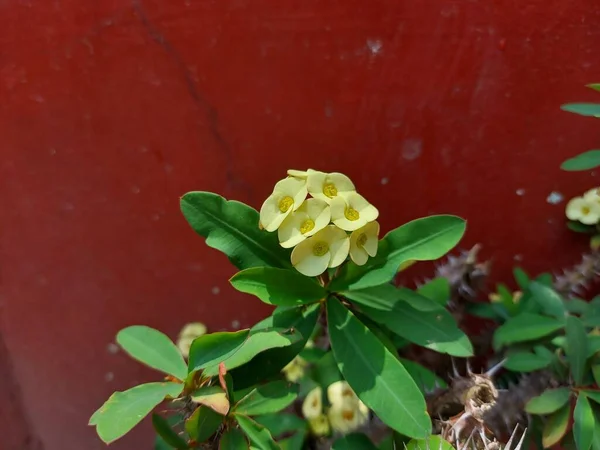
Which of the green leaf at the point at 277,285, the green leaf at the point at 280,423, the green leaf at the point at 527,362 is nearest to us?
the green leaf at the point at 277,285

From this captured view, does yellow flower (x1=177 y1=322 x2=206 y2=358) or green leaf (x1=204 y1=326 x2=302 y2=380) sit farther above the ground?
green leaf (x1=204 y1=326 x2=302 y2=380)

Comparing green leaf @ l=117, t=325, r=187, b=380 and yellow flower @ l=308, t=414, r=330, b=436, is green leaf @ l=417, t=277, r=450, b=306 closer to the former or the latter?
yellow flower @ l=308, t=414, r=330, b=436

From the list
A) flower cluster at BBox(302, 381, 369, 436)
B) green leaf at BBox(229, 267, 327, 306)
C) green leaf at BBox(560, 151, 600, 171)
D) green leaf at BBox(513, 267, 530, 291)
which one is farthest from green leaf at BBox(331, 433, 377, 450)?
green leaf at BBox(560, 151, 600, 171)

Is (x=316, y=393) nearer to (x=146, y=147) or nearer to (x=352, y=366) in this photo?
(x=352, y=366)

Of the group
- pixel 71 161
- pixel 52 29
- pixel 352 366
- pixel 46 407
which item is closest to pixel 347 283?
pixel 352 366

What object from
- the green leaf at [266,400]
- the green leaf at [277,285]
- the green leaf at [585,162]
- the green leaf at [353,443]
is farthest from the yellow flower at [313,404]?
the green leaf at [585,162]

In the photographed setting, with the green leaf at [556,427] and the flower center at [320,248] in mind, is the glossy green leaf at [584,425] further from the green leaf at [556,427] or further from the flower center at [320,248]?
the flower center at [320,248]
